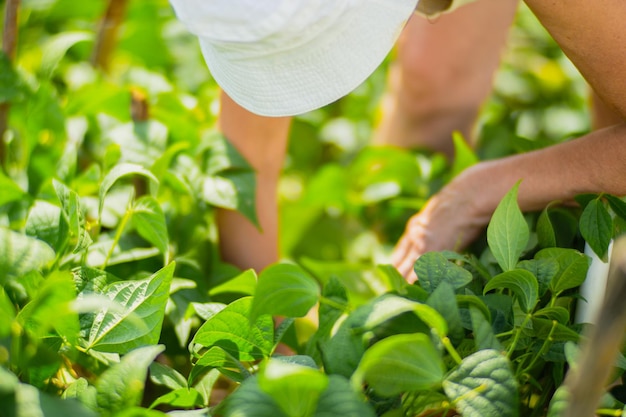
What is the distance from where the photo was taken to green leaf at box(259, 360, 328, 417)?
0.64 m

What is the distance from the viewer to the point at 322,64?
85 cm

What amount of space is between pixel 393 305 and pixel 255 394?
0.16 metres

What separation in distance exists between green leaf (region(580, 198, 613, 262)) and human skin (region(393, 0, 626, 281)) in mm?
82

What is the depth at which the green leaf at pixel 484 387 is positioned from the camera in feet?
2.34

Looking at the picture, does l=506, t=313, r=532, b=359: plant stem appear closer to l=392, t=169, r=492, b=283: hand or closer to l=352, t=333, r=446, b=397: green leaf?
l=352, t=333, r=446, b=397: green leaf

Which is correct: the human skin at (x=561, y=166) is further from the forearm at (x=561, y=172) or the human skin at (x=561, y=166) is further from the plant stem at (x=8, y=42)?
the plant stem at (x=8, y=42)

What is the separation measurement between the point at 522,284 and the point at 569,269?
7 cm

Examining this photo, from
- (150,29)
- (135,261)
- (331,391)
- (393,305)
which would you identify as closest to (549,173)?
(393,305)

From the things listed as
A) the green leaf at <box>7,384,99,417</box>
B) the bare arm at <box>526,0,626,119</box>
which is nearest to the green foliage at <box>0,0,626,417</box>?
the green leaf at <box>7,384,99,417</box>

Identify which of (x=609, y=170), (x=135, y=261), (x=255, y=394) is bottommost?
(x=135, y=261)

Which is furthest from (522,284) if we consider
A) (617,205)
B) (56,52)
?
(56,52)

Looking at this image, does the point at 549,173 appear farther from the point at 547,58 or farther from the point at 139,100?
the point at 547,58

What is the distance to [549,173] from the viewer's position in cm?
102

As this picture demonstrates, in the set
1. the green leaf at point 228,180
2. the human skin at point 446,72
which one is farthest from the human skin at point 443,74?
the green leaf at point 228,180
